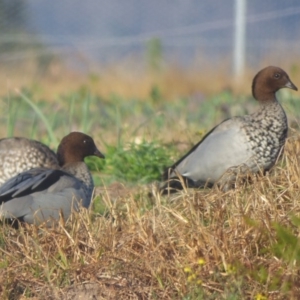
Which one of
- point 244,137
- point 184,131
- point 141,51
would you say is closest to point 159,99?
point 141,51

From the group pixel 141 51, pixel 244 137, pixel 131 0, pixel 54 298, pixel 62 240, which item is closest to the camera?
pixel 54 298

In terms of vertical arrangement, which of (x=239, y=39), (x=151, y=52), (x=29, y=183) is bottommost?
(x=151, y=52)

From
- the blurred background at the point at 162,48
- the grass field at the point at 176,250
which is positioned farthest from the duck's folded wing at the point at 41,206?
the blurred background at the point at 162,48

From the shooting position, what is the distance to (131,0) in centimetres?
1850

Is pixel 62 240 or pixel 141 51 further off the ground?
pixel 62 240

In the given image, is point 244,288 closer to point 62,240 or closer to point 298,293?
point 298,293

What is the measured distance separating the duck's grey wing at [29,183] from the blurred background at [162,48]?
7.96 metres

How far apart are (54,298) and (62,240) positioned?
419 millimetres

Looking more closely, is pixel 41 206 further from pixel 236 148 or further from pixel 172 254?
pixel 236 148

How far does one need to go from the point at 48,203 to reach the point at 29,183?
0.53 ft

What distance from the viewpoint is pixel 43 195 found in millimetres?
5535

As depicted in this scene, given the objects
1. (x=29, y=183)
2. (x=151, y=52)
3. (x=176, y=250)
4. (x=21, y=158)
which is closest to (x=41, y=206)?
(x=29, y=183)

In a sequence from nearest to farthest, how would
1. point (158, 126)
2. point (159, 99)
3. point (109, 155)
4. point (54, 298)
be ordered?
1. point (54, 298)
2. point (109, 155)
3. point (158, 126)
4. point (159, 99)

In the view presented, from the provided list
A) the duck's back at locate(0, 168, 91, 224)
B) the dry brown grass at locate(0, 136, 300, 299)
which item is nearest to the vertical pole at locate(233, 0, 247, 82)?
the duck's back at locate(0, 168, 91, 224)
